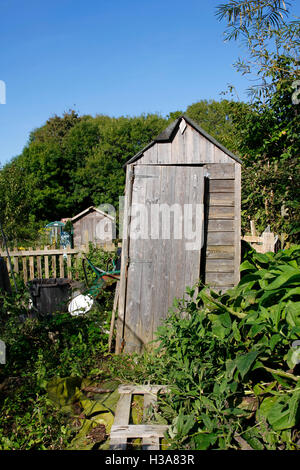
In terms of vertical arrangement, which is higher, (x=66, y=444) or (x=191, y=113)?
(x=191, y=113)

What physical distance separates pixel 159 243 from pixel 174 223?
0.28 m

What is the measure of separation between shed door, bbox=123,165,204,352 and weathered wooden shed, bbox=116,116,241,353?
1cm

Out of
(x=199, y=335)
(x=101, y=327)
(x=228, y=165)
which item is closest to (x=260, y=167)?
(x=228, y=165)

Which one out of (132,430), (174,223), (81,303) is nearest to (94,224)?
(81,303)

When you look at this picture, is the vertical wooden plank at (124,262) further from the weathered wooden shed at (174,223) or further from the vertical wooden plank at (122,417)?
the vertical wooden plank at (122,417)

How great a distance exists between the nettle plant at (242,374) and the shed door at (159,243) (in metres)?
1.19

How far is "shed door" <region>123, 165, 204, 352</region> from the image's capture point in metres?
4.10

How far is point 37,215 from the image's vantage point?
22.2m

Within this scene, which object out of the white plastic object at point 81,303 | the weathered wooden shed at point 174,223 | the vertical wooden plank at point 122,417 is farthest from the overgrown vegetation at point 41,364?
the weathered wooden shed at point 174,223

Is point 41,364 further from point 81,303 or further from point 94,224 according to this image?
point 94,224

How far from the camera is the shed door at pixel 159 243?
4102 mm

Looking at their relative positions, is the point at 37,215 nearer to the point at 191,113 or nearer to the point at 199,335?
the point at 191,113

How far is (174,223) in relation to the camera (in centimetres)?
413

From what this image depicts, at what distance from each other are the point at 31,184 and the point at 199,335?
1872cm
